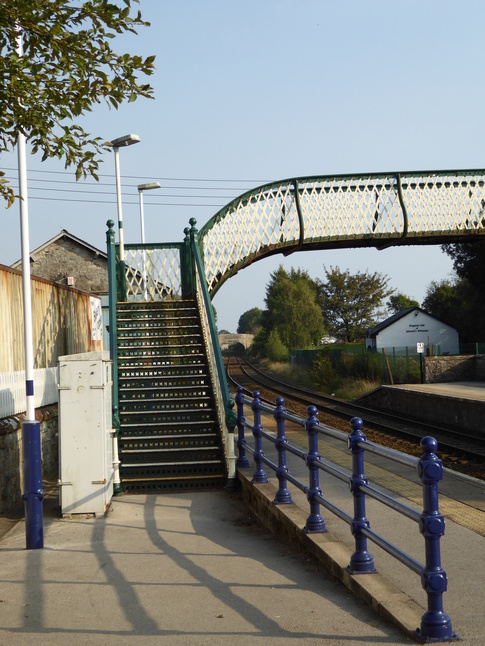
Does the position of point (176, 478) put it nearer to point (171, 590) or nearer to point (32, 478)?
point (32, 478)

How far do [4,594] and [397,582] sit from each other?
2.75 metres

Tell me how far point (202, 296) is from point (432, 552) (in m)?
A: 10.1

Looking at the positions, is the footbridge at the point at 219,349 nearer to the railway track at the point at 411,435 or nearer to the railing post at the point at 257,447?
the railing post at the point at 257,447

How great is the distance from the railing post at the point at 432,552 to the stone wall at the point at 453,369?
2861 cm

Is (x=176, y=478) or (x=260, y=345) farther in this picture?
(x=260, y=345)

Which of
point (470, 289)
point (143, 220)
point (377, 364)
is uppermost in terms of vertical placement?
point (143, 220)

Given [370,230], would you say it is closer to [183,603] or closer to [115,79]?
[115,79]

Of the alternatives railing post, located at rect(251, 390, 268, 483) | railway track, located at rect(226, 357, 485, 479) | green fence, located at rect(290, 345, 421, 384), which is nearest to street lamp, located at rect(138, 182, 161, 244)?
railway track, located at rect(226, 357, 485, 479)

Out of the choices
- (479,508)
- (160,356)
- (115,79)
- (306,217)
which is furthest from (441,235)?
(115,79)

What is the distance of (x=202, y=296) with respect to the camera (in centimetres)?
1388

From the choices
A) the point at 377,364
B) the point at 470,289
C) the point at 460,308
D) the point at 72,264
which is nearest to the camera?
the point at 72,264

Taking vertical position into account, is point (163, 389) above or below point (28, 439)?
above

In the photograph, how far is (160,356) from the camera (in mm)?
12383

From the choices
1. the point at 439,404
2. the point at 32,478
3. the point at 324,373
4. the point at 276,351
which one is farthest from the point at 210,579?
the point at 276,351
